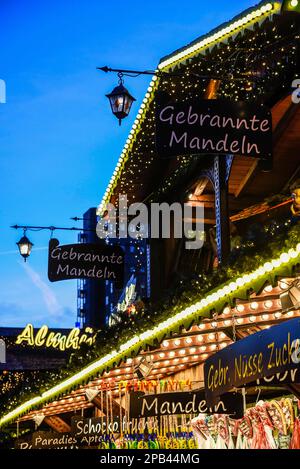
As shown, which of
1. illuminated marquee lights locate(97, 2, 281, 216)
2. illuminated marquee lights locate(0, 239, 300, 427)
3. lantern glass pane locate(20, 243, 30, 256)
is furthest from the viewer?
lantern glass pane locate(20, 243, 30, 256)

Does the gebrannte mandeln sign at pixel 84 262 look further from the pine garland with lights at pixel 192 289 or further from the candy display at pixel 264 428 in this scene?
the candy display at pixel 264 428

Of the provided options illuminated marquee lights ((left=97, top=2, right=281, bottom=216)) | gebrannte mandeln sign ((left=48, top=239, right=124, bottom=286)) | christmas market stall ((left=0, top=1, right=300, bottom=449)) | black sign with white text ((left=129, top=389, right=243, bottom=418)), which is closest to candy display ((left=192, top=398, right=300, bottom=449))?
christmas market stall ((left=0, top=1, right=300, bottom=449))

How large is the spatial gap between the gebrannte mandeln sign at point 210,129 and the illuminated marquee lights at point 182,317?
2.34 metres

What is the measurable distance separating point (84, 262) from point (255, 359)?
1024 cm

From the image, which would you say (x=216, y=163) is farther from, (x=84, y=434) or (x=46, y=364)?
(x=46, y=364)

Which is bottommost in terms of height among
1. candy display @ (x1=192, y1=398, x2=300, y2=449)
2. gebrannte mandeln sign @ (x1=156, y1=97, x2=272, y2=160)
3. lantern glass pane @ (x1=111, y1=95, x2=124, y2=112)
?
candy display @ (x1=192, y1=398, x2=300, y2=449)

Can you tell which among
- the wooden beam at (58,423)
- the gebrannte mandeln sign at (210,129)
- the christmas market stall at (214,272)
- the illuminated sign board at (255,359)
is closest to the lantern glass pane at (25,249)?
the christmas market stall at (214,272)

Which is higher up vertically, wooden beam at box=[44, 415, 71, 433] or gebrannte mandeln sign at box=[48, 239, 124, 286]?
gebrannte mandeln sign at box=[48, 239, 124, 286]

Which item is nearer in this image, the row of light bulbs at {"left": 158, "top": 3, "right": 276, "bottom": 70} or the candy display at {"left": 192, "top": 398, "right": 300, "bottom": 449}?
the candy display at {"left": 192, "top": 398, "right": 300, "bottom": 449}

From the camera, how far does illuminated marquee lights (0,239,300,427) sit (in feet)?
20.7

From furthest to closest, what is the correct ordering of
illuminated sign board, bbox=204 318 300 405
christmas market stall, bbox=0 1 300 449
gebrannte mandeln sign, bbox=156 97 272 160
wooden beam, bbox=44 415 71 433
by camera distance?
wooden beam, bbox=44 415 71 433
gebrannte mandeln sign, bbox=156 97 272 160
christmas market stall, bbox=0 1 300 449
illuminated sign board, bbox=204 318 300 405

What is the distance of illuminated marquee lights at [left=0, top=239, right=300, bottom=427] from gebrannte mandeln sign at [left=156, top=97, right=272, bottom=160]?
2345 millimetres

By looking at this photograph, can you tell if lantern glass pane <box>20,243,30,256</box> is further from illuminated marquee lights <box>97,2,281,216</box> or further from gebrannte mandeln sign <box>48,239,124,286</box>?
illuminated marquee lights <box>97,2,281,216</box>

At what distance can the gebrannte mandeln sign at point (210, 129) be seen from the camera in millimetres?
9578
